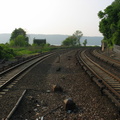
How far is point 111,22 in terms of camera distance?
3578 cm

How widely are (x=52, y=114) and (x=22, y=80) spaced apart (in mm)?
5513

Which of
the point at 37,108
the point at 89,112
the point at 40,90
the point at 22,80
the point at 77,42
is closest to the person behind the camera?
the point at 89,112

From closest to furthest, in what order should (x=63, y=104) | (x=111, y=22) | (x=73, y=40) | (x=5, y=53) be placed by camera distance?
(x=63, y=104)
(x=5, y=53)
(x=111, y=22)
(x=73, y=40)

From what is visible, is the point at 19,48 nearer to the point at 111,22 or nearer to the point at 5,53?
the point at 5,53

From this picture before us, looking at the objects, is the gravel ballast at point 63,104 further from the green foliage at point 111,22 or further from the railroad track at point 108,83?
the green foliage at point 111,22

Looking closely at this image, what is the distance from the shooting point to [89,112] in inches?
237

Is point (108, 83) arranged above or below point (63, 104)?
above

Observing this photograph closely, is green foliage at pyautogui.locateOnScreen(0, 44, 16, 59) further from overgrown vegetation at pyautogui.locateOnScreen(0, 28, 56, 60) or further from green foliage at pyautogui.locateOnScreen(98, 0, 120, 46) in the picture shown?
green foliage at pyautogui.locateOnScreen(98, 0, 120, 46)

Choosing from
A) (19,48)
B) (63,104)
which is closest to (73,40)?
(19,48)

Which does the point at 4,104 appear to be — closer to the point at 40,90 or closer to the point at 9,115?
the point at 9,115

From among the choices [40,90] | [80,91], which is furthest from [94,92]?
[40,90]

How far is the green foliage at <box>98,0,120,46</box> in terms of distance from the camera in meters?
33.7

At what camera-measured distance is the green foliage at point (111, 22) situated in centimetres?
3372

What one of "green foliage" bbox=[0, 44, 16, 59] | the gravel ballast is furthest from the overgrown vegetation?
the gravel ballast
